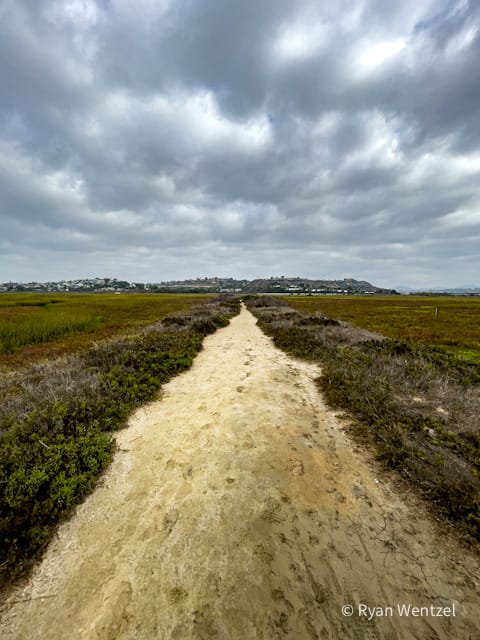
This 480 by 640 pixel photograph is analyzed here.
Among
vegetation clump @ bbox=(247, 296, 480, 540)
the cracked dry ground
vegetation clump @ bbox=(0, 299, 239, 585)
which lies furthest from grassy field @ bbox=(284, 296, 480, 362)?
vegetation clump @ bbox=(0, 299, 239, 585)

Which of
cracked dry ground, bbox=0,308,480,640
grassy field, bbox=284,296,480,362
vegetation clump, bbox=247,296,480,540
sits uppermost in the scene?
vegetation clump, bbox=247,296,480,540

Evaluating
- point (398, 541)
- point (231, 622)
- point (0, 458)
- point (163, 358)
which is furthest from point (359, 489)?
point (163, 358)

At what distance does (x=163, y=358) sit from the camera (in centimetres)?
1061

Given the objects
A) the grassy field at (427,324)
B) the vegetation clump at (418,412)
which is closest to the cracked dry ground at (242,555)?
the vegetation clump at (418,412)

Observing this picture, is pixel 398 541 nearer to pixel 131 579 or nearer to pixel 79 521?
pixel 131 579

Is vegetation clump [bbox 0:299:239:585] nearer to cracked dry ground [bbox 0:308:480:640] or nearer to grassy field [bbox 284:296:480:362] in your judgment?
cracked dry ground [bbox 0:308:480:640]

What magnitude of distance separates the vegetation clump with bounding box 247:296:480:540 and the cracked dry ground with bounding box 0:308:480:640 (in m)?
0.53

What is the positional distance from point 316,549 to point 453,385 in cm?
767

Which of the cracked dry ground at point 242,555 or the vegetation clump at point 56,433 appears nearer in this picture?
the cracked dry ground at point 242,555

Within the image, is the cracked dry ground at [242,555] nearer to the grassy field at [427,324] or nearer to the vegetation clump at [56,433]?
the vegetation clump at [56,433]

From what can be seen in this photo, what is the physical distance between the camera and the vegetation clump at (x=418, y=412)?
12.9 ft

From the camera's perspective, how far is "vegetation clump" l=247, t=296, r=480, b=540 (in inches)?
155

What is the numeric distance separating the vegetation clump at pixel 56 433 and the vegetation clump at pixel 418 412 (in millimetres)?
5271

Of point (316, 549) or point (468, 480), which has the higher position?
point (468, 480)
